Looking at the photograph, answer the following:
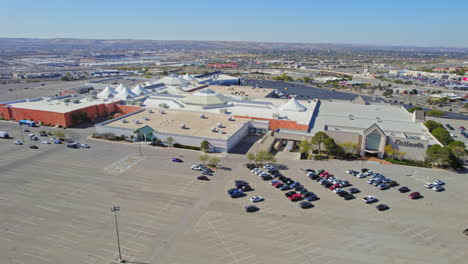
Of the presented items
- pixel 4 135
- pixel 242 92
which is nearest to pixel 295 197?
pixel 4 135

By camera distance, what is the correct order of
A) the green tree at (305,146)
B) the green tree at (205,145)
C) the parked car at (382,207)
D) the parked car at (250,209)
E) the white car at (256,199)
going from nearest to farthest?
the parked car at (250,209) < the parked car at (382,207) < the white car at (256,199) < the green tree at (305,146) < the green tree at (205,145)

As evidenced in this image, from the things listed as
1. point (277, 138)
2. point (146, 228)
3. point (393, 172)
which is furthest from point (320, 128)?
point (146, 228)

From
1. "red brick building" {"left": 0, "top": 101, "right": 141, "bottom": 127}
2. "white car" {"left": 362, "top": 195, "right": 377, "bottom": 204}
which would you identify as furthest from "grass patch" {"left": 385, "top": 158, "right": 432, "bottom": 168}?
"red brick building" {"left": 0, "top": 101, "right": 141, "bottom": 127}

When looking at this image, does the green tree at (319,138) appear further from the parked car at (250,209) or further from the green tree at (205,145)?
the parked car at (250,209)

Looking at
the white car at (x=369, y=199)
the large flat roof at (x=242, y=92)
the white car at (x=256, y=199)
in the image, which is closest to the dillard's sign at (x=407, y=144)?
the white car at (x=369, y=199)

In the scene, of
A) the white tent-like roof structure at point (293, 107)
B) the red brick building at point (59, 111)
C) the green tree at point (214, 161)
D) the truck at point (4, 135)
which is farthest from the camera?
the white tent-like roof structure at point (293, 107)

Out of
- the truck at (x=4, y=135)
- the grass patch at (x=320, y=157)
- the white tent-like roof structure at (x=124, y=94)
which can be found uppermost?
the white tent-like roof structure at (x=124, y=94)

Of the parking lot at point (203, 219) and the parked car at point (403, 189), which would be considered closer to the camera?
the parking lot at point (203, 219)
